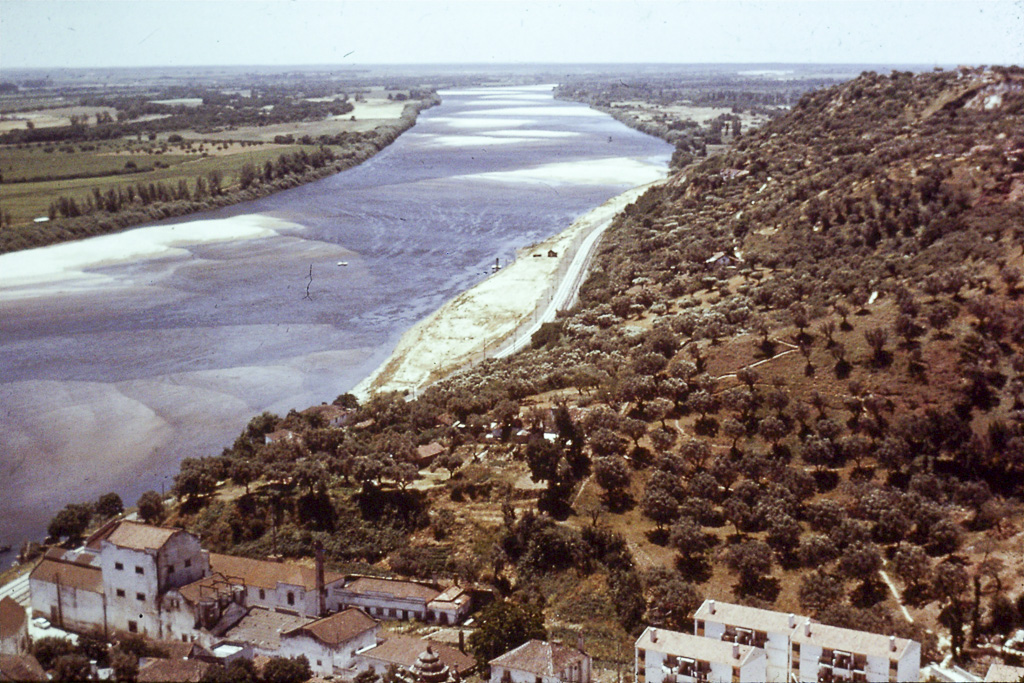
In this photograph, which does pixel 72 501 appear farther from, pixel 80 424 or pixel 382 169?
pixel 382 169

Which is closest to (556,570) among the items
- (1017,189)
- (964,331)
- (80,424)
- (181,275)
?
(964,331)

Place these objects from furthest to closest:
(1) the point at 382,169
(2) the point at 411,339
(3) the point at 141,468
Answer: (1) the point at 382,169 → (2) the point at 411,339 → (3) the point at 141,468

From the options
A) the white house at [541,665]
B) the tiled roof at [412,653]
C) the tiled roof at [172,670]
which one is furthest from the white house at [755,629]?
the tiled roof at [172,670]

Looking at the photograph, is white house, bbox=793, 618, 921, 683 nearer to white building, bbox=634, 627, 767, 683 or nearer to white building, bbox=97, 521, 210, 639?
white building, bbox=634, 627, 767, 683

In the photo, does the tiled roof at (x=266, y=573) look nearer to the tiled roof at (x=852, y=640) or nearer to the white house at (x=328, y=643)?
the white house at (x=328, y=643)

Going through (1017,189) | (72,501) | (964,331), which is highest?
(1017,189)

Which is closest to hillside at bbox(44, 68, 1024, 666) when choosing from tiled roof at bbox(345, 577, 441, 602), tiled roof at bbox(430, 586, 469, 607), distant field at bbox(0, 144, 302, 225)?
tiled roof at bbox(430, 586, 469, 607)
